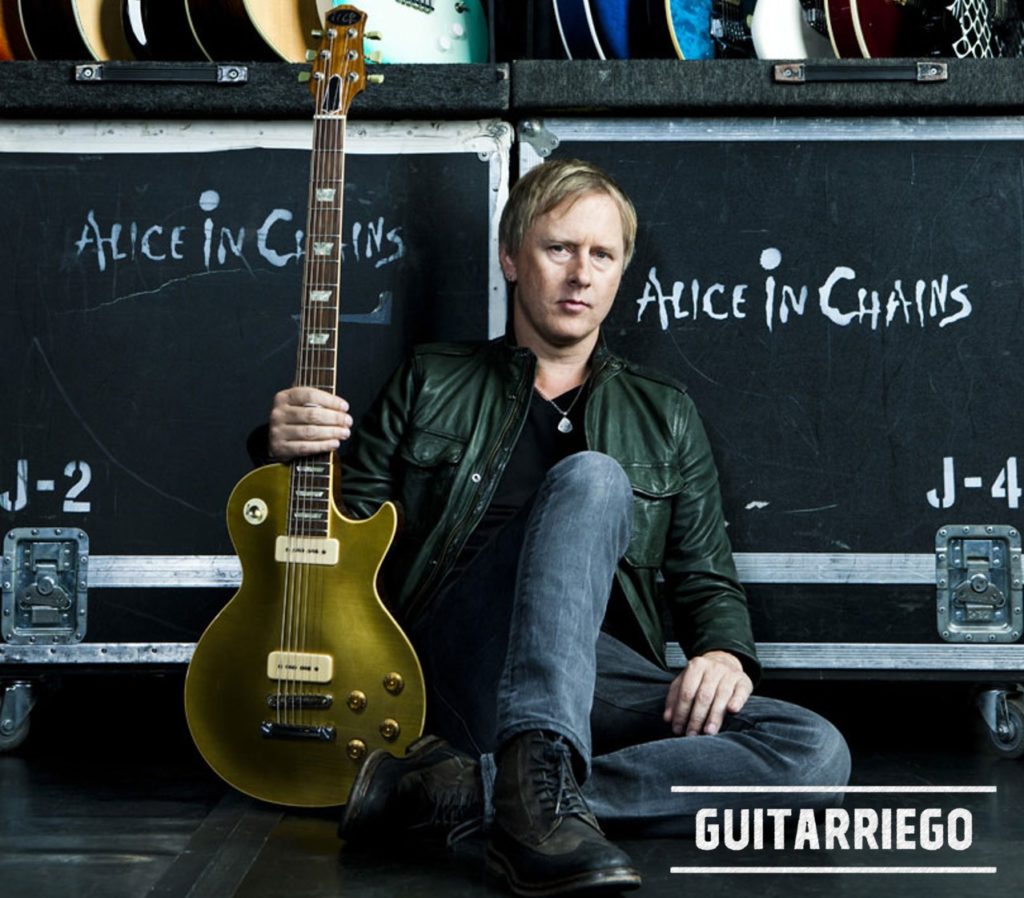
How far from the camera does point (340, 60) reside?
2.10m

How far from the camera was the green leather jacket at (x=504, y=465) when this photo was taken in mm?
1972

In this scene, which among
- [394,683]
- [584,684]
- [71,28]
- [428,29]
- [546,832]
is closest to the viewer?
[546,832]

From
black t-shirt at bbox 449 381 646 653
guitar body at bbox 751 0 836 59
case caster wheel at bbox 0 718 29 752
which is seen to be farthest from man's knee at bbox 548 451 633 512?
case caster wheel at bbox 0 718 29 752

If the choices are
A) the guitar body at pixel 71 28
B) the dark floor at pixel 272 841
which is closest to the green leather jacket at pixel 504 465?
the dark floor at pixel 272 841

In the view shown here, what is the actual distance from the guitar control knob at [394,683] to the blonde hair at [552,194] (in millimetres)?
696

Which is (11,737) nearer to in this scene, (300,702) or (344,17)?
(300,702)

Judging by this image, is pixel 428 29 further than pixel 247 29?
Yes

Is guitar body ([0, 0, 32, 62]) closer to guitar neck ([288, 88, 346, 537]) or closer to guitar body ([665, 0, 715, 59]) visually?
guitar neck ([288, 88, 346, 537])

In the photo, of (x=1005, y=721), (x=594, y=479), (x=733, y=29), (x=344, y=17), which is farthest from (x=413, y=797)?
(x=733, y=29)

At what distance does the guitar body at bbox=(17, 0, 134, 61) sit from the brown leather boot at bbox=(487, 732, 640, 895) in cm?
152

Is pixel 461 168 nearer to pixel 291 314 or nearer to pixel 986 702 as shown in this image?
pixel 291 314

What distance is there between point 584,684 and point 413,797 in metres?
0.29

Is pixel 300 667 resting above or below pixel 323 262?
below

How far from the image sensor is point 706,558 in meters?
2.01
